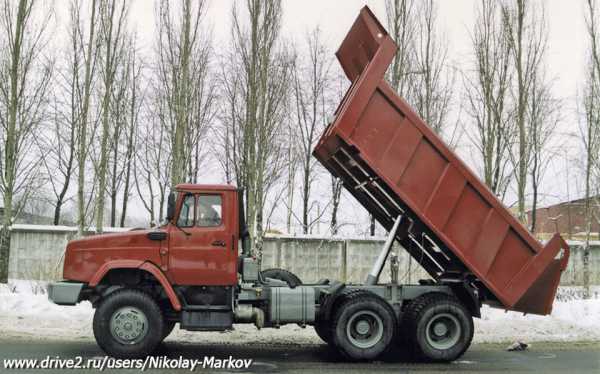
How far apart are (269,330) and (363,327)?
10.4 feet

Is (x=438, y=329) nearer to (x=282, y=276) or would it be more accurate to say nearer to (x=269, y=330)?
(x=282, y=276)

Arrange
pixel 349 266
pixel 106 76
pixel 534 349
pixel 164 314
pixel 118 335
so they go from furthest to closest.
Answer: pixel 349 266, pixel 106 76, pixel 534 349, pixel 164 314, pixel 118 335

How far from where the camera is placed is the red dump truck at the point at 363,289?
28.1ft

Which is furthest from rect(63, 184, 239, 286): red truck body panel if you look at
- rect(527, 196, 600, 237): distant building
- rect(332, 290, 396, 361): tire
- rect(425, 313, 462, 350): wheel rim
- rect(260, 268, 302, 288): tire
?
rect(527, 196, 600, 237): distant building

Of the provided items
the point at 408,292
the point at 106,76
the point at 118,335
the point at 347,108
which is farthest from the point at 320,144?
the point at 106,76

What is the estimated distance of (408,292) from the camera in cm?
925

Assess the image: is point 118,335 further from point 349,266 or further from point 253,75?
point 349,266

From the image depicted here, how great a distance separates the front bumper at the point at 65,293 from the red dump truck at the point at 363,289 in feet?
0.05

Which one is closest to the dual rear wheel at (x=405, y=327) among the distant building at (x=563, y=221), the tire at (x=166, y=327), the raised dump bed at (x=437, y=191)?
the raised dump bed at (x=437, y=191)

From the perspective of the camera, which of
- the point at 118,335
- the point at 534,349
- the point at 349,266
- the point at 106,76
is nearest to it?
the point at 118,335

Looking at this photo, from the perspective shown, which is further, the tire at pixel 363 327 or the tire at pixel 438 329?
the tire at pixel 438 329

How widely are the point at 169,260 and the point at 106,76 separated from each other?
10.7 metres

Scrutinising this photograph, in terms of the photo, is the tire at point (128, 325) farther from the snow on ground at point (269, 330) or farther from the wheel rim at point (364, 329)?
the wheel rim at point (364, 329)

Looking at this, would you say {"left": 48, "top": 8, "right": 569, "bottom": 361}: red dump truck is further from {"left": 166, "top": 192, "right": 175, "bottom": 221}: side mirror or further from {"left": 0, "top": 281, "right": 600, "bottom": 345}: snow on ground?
{"left": 0, "top": 281, "right": 600, "bottom": 345}: snow on ground
